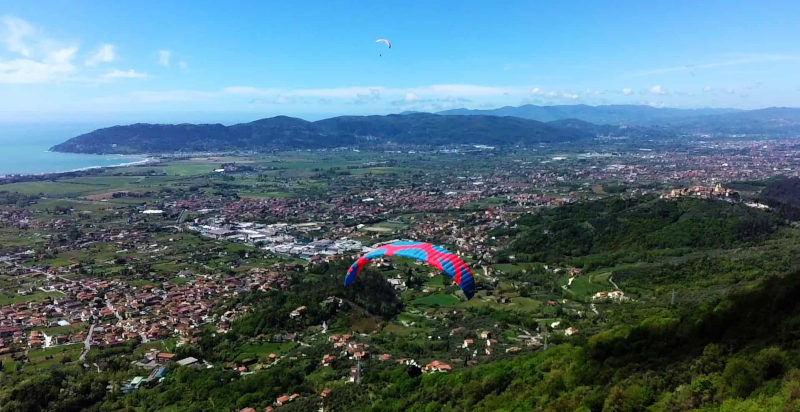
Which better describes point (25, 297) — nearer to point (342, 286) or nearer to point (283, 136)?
point (342, 286)

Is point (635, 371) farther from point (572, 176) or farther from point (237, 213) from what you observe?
point (572, 176)

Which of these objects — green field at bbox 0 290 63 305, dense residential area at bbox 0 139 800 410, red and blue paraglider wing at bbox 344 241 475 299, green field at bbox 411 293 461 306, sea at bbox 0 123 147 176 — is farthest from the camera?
sea at bbox 0 123 147 176

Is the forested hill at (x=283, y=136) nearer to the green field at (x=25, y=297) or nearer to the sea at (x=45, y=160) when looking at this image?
the sea at (x=45, y=160)

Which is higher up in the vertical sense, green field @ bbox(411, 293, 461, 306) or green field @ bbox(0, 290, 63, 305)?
green field @ bbox(0, 290, 63, 305)

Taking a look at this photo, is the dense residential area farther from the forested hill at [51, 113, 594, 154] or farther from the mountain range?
the mountain range

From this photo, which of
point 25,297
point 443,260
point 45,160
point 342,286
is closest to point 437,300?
point 342,286

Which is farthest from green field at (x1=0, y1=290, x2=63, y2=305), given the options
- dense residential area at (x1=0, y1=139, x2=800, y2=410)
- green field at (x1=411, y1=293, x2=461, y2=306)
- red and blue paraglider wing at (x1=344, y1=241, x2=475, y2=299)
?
red and blue paraglider wing at (x1=344, y1=241, x2=475, y2=299)

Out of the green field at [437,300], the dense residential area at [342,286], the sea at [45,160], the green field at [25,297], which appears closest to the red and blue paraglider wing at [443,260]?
the dense residential area at [342,286]

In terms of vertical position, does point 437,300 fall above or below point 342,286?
below
